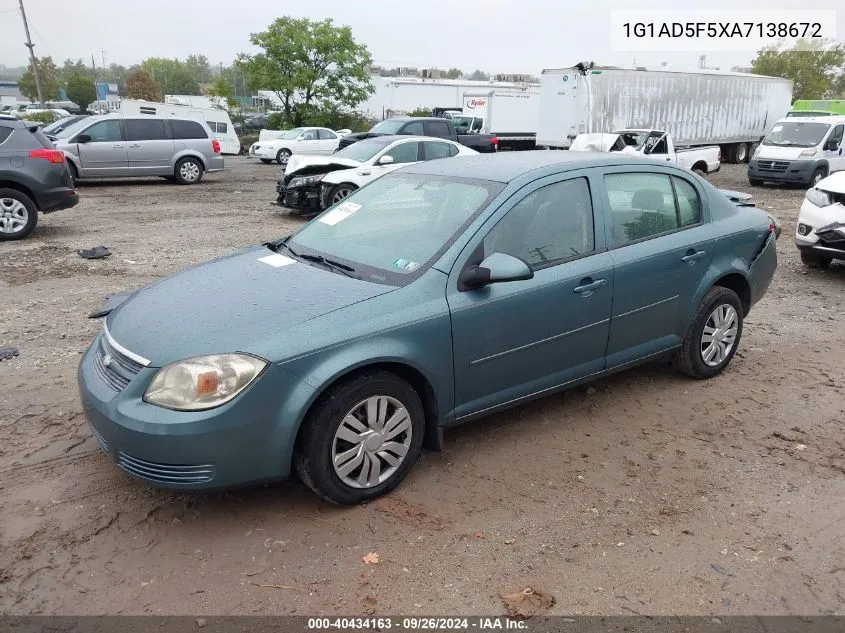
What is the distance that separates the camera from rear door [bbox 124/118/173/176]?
16703 mm

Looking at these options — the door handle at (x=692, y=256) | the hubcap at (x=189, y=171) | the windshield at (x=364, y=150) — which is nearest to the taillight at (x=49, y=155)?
the windshield at (x=364, y=150)

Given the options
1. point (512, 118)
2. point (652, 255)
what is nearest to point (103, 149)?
point (652, 255)

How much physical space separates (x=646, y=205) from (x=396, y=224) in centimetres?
169

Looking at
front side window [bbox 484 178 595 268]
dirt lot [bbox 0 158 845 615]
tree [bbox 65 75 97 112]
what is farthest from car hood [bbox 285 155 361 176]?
tree [bbox 65 75 97 112]

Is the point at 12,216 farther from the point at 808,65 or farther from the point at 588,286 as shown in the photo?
the point at 808,65

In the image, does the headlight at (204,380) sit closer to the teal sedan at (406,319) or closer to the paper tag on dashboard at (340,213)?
the teal sedan at (406,319)

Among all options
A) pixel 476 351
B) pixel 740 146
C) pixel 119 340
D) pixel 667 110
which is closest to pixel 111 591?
pixel 119 340

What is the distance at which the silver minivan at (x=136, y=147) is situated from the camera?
16.2 metres

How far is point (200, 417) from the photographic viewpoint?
9.50 feet

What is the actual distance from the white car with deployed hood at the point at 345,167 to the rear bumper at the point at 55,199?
3.58 meters

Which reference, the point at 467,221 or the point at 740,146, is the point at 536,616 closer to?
the point at 467,221

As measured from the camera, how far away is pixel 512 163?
4.23 metres

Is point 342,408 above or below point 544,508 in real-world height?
above

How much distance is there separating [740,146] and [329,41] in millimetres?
22378
